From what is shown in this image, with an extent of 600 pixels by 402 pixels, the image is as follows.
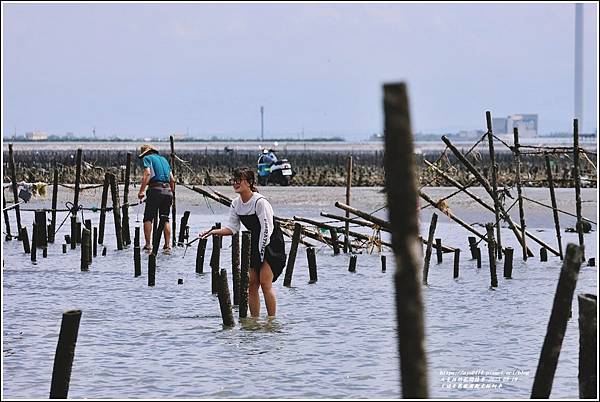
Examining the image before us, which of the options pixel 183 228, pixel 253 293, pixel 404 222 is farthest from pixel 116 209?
pixel 404 222

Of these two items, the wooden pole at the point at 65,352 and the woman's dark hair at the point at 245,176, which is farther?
the woman's dark hair at the point at 245,176

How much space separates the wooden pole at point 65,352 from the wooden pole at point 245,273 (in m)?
3.08

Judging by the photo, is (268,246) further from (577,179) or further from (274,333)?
(577,179)

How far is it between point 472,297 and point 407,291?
35.2 ft

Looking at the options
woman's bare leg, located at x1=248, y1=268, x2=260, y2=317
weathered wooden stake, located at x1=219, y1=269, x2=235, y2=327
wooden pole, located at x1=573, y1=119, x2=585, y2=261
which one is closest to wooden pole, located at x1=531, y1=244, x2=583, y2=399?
weathered wooden stake, located at x1=219, y1=269, x2=235, y2=327

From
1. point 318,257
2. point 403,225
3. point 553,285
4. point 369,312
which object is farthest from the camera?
point 318,257

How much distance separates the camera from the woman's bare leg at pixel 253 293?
1097 cm

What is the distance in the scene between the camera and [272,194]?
34469 mm

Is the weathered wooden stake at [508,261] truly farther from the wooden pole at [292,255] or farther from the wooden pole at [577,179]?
the wooden pole at [292,255]

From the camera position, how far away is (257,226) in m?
10.6

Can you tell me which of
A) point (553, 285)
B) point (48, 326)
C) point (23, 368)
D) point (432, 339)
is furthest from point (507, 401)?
point (553, 285)

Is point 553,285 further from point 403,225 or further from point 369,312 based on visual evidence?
point 403,225

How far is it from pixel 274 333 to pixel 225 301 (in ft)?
2.32

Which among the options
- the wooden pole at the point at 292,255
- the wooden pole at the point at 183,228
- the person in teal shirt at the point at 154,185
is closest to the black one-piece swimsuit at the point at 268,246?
the wooden pole at the point at 292,255
